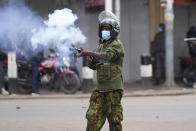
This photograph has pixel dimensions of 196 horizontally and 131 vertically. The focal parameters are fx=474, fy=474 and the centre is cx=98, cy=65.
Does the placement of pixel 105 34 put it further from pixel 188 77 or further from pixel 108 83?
pixel 188 77

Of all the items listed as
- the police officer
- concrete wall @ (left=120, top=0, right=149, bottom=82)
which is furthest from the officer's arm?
concrete wall @ (left=120, top=0, right=149, bottom=82)

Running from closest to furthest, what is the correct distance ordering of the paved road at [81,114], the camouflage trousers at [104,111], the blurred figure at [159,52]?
the camouflage trousers at [104,111] < the paved road at [81,114] < the blurred figure at [159,52]

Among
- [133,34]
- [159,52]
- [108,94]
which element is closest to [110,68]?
[108,94]

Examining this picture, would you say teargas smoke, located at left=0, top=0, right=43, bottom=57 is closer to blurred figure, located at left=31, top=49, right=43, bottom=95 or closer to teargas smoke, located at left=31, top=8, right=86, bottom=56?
teargas smoke, located at left=31, top=8, right=86, bottom=56

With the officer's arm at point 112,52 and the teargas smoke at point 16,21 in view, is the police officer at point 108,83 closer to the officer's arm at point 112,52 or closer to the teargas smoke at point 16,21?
the officer's arm at point 112,52

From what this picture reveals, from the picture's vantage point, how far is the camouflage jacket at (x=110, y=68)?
5.81 metres

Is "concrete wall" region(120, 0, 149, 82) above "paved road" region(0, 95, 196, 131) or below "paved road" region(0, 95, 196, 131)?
above

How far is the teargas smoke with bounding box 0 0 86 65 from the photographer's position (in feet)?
21.3

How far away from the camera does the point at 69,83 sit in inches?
506

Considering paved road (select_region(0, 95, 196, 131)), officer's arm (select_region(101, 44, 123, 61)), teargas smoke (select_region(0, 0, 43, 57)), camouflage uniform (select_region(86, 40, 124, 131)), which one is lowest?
paved road (select_region(0, 95, 196, 131))

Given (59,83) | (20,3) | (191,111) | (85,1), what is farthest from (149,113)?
(85,1)

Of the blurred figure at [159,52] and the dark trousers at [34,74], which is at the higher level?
the blurred figure at [159,52]

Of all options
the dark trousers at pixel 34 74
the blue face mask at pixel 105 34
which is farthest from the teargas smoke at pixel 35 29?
the blue face mask at pixel 105 34

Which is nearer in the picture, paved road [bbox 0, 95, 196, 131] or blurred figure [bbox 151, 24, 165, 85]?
paved road [bbox 0, 95, 196, 131]
